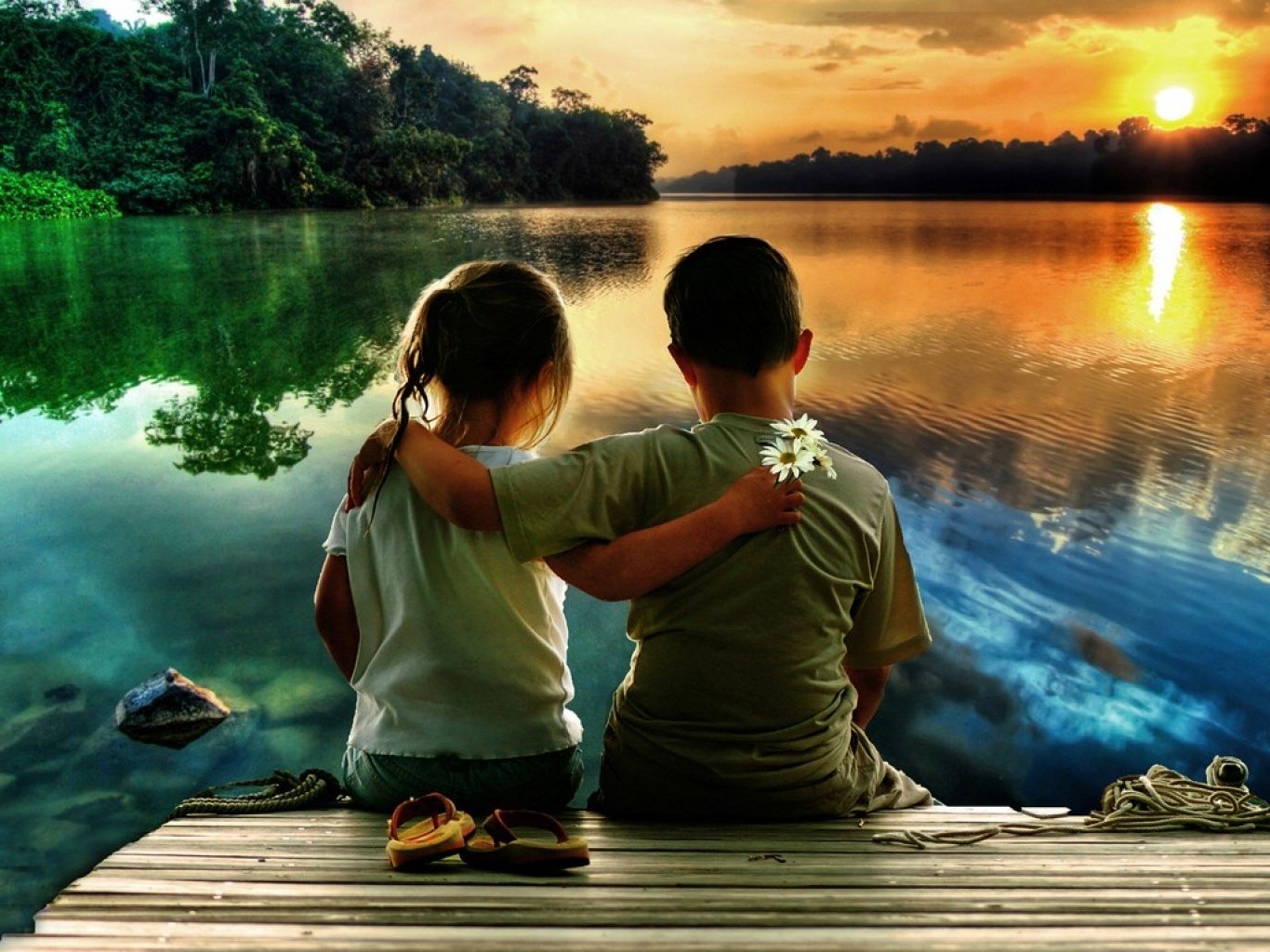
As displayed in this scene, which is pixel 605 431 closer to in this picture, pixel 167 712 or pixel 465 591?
pixel 167 712

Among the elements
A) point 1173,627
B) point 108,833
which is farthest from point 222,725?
point 1173,627

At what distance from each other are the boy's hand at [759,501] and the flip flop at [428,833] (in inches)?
21.7

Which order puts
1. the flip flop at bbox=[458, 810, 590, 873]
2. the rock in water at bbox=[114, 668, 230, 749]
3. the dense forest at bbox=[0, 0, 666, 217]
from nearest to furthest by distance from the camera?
the flip flop at bbox=[458, 810, 590, 873]
the rock in water at bbox=[114, 668, 230, 749]
the dense forest at bbox=[0, 0, 666, 217]

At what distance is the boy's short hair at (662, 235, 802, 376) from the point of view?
5.02 feet

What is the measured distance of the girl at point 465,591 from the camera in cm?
164

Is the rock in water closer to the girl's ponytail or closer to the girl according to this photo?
the girl

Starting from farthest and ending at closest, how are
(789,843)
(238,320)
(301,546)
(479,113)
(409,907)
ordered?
(479,113) < (238,320) < (301,546) < (789,843) < (409,907)

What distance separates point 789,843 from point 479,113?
45926 millimetres

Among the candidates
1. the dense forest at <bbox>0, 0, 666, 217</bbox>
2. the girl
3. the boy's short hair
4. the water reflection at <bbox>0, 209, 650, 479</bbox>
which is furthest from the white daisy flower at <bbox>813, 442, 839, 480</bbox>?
the dense forest at <bbox>0, 0, 666, 217</bbox>

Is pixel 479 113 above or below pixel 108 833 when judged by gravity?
above

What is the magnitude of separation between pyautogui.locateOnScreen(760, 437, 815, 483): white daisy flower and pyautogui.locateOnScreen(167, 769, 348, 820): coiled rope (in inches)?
38.9

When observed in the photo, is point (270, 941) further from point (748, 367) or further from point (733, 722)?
point (748, 367)

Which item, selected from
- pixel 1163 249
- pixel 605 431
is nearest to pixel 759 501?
pixel 605 431

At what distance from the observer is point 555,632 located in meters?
1.77
